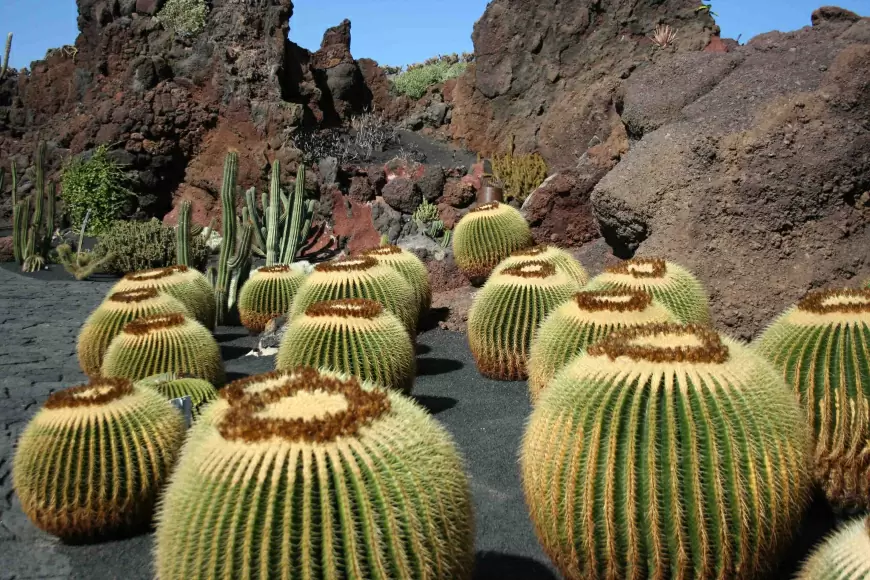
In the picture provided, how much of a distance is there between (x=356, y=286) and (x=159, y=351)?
173cm

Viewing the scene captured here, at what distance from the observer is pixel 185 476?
2.63 meters

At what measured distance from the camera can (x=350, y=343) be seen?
5.59 m

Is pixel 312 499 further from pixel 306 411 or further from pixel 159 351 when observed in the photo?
pixel 159 351

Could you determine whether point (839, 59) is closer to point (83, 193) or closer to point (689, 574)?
point (689, 574)

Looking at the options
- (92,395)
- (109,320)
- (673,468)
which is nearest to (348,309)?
(92,395)

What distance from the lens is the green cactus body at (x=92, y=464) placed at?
3996 mm

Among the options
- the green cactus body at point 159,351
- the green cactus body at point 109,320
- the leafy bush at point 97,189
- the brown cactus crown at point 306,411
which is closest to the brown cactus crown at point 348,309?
the green cactus body at point 159,351

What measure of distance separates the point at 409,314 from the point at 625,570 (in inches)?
176

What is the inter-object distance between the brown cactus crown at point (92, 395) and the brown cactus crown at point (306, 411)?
151 centimetres

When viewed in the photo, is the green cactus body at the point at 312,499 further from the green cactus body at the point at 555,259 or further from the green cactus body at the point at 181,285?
the green cactus body at the point at 181,285

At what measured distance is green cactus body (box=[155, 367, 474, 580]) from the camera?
2404 millimetres

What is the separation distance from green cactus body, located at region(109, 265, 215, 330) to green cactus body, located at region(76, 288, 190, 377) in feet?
1.95

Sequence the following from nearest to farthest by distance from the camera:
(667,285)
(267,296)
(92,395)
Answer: (92,395), (667,285), (267,296)

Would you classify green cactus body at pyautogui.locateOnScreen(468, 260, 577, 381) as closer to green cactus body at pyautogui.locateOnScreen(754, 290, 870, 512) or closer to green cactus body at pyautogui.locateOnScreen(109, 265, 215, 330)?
green cactus body at pyautogui.locateOnScreen(754, 290, 870, 512)
